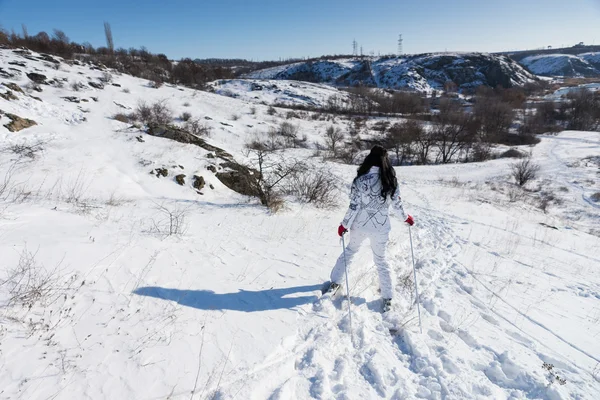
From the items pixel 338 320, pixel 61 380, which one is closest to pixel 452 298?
pixel 338 320

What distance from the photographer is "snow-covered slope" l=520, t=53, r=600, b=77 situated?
12570 cm

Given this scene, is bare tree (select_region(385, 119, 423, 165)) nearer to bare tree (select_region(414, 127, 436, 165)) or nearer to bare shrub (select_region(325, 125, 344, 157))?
bare tree (select_region(414, 127, 436, 165))

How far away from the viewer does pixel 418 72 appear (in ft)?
357

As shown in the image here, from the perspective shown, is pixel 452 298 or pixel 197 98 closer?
pixel 452 298

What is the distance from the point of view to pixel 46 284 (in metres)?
2.95

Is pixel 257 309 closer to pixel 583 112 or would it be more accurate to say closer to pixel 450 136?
pixel 450 136

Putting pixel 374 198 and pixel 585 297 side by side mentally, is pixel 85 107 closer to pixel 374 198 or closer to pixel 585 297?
pixel 374 198

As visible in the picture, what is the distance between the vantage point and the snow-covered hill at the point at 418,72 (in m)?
103

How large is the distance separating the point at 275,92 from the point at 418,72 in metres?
71.6

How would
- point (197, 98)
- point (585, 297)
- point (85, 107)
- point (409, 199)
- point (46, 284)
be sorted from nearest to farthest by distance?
point (46, 284)
point (585, 297)
point (409, 199)
point (85, 107)
point (197, 98)

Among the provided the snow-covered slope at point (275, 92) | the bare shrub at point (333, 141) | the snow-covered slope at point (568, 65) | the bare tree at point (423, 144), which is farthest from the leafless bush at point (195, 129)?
the snow-covered slope at point (568, 65)

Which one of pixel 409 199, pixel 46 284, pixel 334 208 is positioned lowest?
pixel 409 199

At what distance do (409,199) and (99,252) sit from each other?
12.2 meters

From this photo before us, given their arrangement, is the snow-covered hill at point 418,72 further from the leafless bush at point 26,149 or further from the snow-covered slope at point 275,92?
the leafless bush at point 26,149
